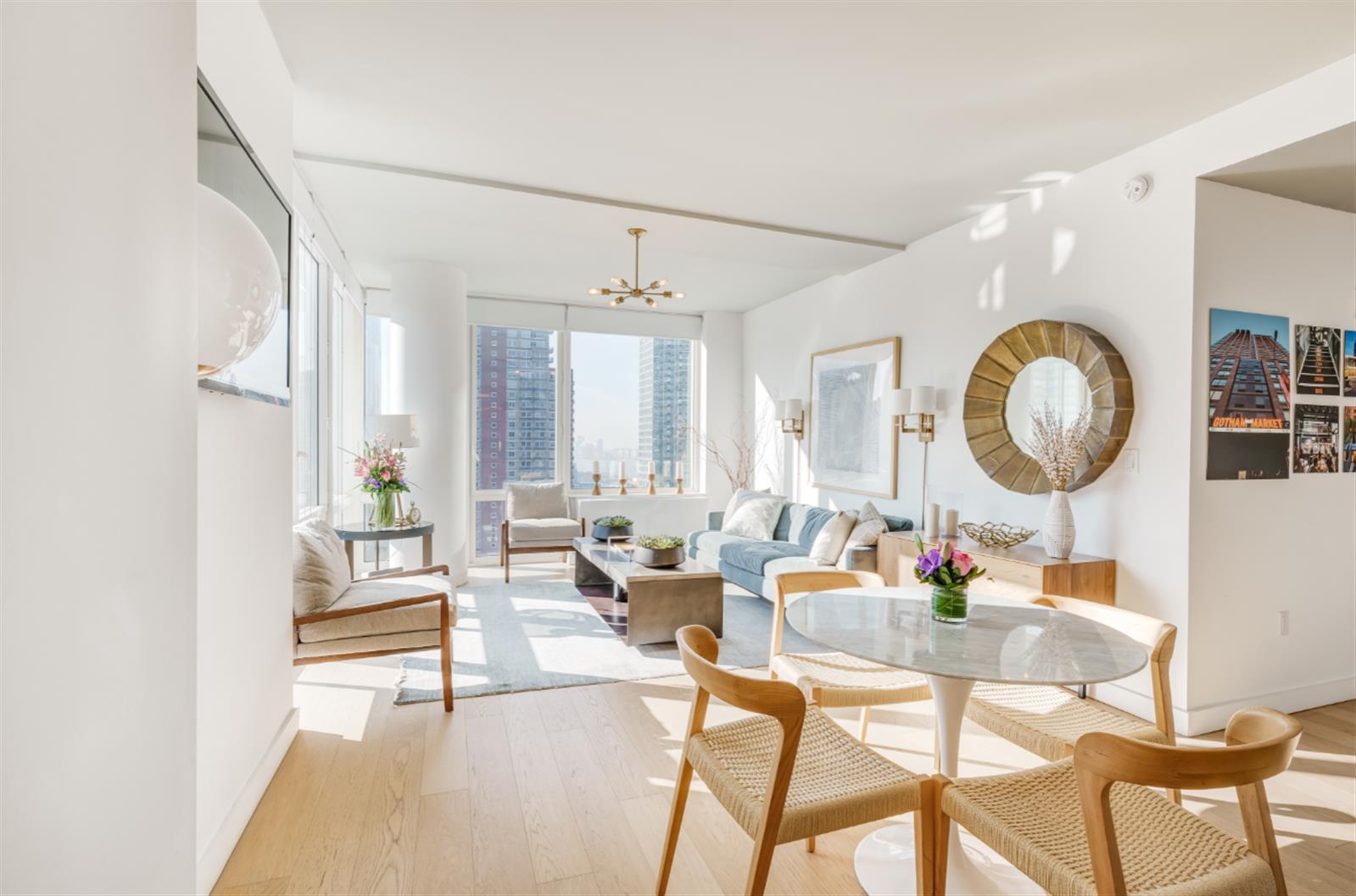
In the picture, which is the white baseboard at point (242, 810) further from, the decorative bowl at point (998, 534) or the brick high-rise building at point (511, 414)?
the brick high-rise building at point (511, 414)

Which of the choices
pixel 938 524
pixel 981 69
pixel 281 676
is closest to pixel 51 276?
pixel 281 676

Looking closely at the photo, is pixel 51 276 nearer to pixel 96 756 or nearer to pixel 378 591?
pixel 96 756

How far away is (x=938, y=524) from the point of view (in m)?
3.98

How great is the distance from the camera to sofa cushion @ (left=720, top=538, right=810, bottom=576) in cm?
483

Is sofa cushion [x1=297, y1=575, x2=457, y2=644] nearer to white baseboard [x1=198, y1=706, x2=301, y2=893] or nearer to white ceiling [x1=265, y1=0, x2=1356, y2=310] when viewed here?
white baseboard [x1=198, y1=706, x2=301, y2=893]

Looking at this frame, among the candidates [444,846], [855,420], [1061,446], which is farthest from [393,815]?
[855,420]

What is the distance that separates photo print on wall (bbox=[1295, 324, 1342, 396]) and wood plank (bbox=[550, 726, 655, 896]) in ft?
12.0

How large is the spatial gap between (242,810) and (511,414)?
4872mm

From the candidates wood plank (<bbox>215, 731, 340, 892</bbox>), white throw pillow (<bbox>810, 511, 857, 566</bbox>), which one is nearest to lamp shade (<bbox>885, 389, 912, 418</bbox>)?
white throw pillow (<bbox>810, 511, 857, 566</bbox>)

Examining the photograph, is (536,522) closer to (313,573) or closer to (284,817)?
(313,573)

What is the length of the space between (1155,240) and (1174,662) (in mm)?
1921

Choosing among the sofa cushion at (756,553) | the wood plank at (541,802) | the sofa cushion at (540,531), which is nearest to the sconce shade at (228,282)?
the wood plank at (541,802)

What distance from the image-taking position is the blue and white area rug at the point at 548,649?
11.3ft

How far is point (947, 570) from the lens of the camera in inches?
80.0
